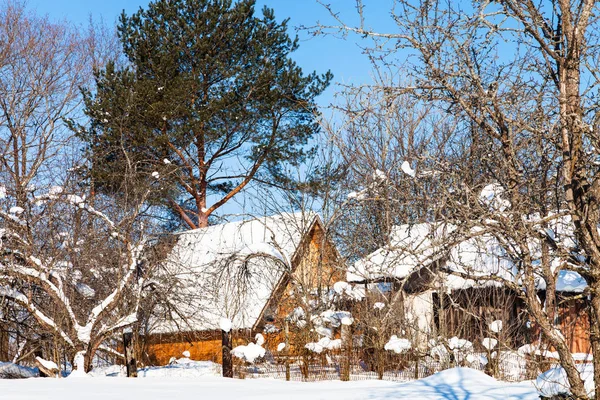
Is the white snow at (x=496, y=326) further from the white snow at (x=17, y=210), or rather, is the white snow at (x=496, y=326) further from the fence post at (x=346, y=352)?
the white snow at (x=17, y=210)

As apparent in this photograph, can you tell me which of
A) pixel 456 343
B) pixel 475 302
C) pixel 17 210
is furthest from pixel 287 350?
pixel 17 210

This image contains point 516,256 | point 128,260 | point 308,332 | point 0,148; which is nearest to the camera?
point 516,256

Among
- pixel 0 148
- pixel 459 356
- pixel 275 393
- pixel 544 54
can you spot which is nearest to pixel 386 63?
pixel 544 54

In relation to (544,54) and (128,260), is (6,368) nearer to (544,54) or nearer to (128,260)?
(128,260)

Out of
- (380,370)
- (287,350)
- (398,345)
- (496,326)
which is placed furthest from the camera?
(287,350)

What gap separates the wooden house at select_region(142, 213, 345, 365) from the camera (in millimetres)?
17609

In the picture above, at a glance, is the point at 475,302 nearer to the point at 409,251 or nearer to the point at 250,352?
the point at 250,352

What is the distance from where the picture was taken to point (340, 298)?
16141 mm

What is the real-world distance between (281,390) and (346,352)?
158 inches

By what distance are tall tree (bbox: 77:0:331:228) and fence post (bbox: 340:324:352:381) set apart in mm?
10595

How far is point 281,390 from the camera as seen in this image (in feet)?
33.8

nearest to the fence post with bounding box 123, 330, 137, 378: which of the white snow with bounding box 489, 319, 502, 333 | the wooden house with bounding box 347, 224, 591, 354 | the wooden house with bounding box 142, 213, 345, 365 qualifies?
the wooden house with bounding box 142, 213, 345, 365

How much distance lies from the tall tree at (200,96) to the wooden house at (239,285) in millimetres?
3316

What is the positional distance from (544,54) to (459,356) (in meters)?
8.19
